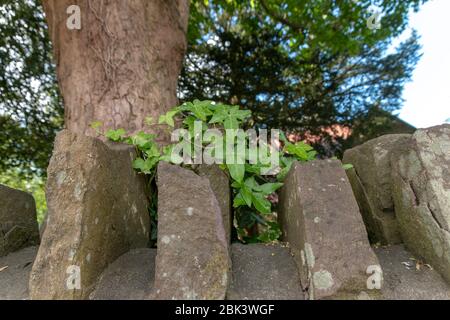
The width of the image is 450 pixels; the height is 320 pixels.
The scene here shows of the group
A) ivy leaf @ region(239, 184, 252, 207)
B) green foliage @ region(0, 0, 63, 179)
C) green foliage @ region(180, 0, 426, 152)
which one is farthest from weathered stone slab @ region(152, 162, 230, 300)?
green foliage @ region(0, 0, 63, 179)

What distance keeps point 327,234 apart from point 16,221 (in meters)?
1.79

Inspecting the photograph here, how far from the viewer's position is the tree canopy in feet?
18.1

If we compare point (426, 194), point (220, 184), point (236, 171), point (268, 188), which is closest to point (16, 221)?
point (220, 184)

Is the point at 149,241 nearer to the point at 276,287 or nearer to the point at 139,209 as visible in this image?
the point at 139,209

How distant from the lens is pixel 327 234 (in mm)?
1518

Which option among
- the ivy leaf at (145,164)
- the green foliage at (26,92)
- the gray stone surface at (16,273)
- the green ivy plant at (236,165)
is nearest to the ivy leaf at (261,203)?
the green ivy plant at (236,165)

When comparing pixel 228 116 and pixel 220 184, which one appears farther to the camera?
pixel 228 116

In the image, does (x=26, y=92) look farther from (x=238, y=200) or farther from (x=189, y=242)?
(x=189, y=242)

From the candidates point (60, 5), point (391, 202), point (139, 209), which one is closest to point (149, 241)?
point (139, 209)

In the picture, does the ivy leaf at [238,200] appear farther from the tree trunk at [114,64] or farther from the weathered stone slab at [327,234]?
the tree trunk at [114,64]

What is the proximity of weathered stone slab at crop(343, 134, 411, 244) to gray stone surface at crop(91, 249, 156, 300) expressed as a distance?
1.25 m

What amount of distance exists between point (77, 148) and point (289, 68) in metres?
5.34

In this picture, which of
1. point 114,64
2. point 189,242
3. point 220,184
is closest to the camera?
point 189,242
